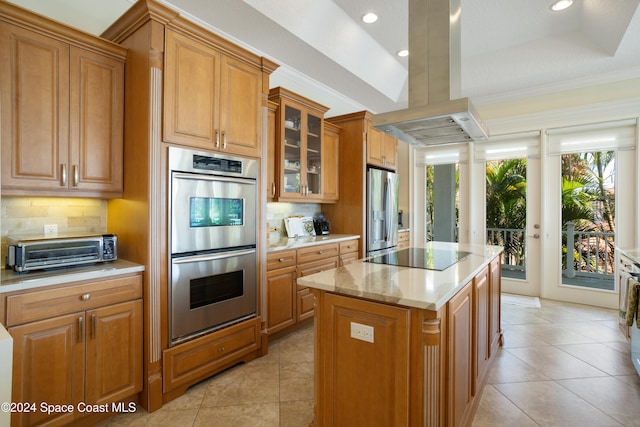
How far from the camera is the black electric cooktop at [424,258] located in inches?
82.0

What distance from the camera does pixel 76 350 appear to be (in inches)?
71.5

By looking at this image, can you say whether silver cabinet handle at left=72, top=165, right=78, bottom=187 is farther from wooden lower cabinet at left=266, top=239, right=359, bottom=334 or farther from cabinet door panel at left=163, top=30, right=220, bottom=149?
wooden lower cabinet at left=266, top=239, right=359, bottom=334

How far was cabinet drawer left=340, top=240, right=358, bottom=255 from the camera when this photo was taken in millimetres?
3932

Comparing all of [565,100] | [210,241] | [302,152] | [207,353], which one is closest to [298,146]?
[302,152]

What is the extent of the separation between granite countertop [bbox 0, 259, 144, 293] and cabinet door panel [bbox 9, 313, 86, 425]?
0.67ft

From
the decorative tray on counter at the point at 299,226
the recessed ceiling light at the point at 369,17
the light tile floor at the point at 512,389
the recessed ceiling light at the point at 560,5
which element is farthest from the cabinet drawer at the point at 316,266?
Result: the recessed ceiling light at the point at 560,5

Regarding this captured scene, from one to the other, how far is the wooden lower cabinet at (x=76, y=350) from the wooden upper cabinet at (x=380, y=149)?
10.7 feet

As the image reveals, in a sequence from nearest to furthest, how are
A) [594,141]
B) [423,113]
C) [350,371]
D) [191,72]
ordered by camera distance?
1. [350,371]
2. [423,113]
3. [191,72]
4. [594,141]

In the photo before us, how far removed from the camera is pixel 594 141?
4168 mm

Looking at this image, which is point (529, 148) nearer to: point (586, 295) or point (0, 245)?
point (586, 295)

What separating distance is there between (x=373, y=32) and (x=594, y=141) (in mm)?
3187

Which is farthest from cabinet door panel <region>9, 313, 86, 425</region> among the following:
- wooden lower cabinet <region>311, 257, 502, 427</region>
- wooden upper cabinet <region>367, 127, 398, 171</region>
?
wooden upper cabinet <region>367, 127, 398, 171</region>

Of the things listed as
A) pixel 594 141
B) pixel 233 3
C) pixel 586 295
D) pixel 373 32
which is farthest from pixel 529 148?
pixel 233 3

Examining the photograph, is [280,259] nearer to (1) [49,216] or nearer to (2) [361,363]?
(2) [361,363]
